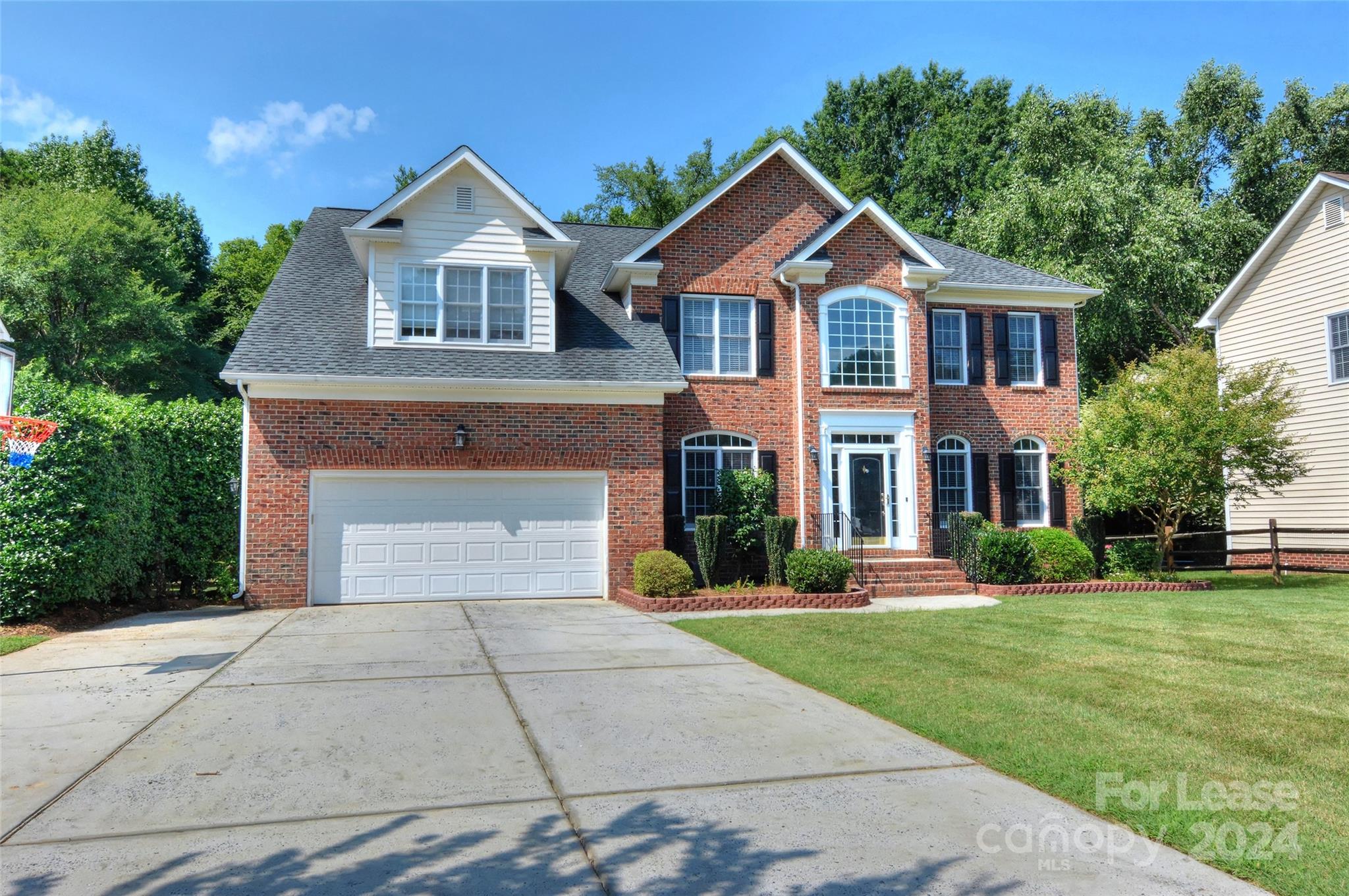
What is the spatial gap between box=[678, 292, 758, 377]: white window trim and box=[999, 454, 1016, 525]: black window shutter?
19.5 feet

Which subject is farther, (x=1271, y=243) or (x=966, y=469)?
(x=1271, y=243)

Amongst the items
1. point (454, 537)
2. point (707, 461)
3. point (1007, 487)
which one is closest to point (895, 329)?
point (1007, 487)

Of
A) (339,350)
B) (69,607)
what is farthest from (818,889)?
(339,350)

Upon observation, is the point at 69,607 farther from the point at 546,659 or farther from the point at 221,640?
the point at 546,659

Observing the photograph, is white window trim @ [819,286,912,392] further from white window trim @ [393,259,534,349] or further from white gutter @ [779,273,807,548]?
white window trim @ [393,259,534,349]

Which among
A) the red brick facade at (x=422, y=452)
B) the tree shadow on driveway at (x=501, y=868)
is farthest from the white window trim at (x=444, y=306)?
the tree shadow on driveway at (x=501, y=868)

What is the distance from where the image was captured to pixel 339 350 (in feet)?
47.5

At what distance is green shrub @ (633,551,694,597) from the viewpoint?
532 inches

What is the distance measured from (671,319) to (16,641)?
1140cm

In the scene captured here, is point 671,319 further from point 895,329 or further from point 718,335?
point 895,329

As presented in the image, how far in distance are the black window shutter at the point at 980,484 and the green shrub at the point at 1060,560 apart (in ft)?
9.24

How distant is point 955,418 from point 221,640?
47.2 feet

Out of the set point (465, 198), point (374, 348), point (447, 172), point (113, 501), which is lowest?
point (113, 501)

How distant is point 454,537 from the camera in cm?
1443
